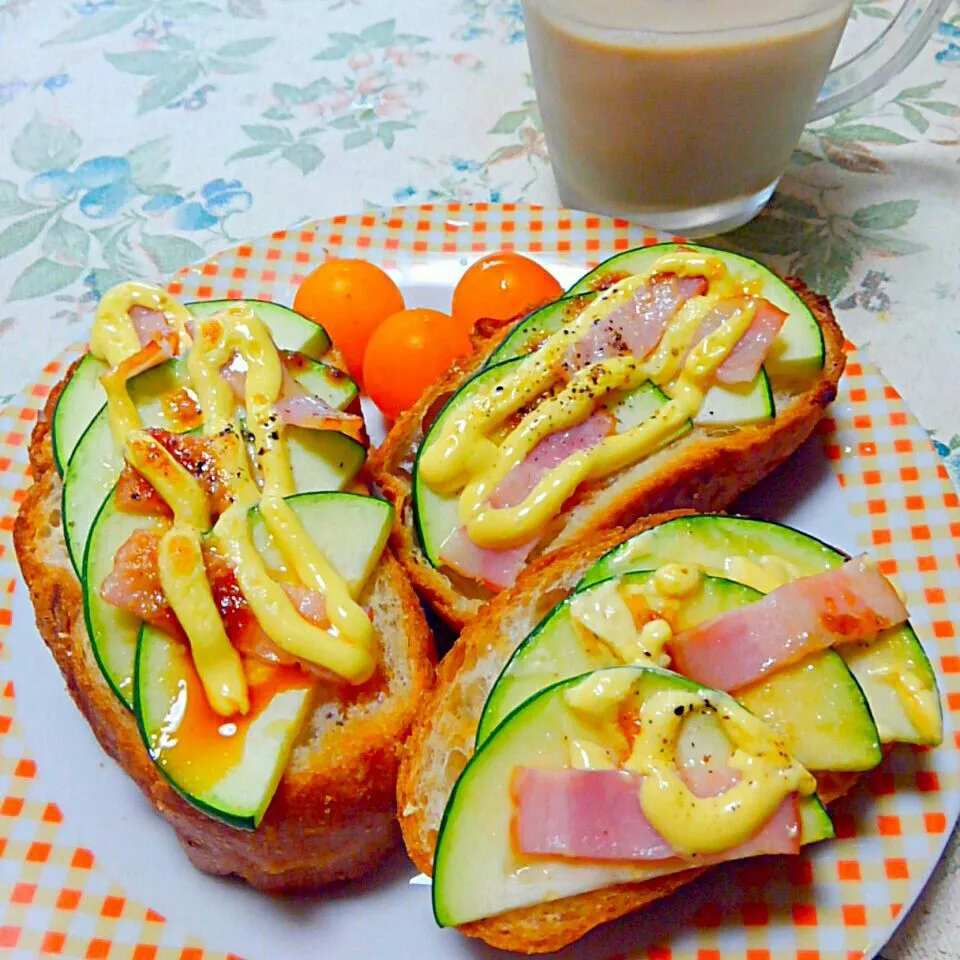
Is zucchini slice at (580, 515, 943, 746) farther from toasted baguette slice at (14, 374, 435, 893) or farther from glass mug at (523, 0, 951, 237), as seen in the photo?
glass mug at (523, 0, 951, 237)

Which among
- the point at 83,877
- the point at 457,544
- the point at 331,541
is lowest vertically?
the point at 83,877

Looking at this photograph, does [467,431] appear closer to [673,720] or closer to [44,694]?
[673,720]

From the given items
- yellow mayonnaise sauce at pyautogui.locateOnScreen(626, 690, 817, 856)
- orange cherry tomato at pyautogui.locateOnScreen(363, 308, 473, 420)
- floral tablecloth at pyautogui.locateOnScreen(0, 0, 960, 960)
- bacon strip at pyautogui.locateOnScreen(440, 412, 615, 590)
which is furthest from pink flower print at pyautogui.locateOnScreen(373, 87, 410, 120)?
yellow mayonnaise sauce at pyautogui.locateOnScreen(626, 690, 817, 856)

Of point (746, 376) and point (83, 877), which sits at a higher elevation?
point (746, 376)

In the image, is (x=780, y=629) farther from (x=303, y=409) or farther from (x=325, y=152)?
(x=325, y=152)

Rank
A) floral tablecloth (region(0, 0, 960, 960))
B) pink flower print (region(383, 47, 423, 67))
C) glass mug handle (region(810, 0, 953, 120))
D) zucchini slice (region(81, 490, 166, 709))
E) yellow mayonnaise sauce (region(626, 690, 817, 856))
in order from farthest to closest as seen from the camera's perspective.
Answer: pink flower print (region(383, 47, 423, 67))
floral tablecloth (region(0, 0, 960, 960))
glass mug handle (region(810, 0, 953, 120))
zucchini slice (region(81, 490, 166, 709))
yellow mayonnaise sauce (region(626, 690, 817, 856))

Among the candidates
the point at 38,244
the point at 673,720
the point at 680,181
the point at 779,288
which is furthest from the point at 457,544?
the point at 38,244
